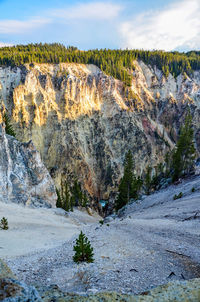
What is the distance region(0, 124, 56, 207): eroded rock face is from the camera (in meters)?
28.2

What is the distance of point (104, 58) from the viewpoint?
287ft

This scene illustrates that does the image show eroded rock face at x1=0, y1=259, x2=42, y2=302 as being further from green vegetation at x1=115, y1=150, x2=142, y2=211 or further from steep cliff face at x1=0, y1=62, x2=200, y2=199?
steep cliff face at x1=0, y1=62, x2=200, y2=199

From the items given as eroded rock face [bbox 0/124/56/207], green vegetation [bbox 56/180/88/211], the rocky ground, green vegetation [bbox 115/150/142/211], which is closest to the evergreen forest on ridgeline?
eroded rock face [bbox 0/124/56/207]

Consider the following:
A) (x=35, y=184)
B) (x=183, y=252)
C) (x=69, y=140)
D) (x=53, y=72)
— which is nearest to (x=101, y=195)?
(x=69, y=140)

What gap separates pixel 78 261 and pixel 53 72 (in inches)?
2929

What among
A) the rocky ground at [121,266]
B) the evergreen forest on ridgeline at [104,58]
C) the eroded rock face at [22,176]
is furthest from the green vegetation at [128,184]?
Result: the evergreen forest on ridgeline at [104,58]

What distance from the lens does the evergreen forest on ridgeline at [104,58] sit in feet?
234

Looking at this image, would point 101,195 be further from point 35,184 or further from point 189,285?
point 189,285

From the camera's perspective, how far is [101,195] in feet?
223

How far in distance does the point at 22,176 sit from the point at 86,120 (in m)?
41.4

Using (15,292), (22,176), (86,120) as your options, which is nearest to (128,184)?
(22,176)

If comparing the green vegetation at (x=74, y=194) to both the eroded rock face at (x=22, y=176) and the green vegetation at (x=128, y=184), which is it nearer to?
the green vegetation at (x=128, y=184)

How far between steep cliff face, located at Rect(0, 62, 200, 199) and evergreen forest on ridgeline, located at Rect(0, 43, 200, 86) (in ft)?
11.7

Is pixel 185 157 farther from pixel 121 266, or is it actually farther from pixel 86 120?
pixel 86 120
